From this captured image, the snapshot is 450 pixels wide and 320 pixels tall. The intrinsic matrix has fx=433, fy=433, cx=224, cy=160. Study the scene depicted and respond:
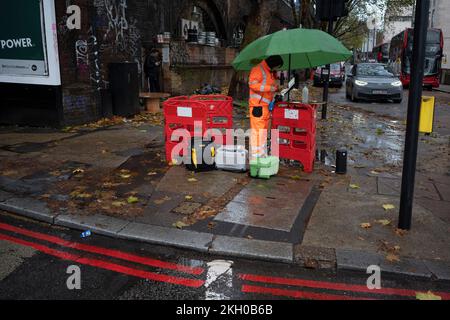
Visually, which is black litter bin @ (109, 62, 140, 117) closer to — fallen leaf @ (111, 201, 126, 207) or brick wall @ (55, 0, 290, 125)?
brick wall @ (55, 0, 290, 125)

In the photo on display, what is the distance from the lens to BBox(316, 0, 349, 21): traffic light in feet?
32.7

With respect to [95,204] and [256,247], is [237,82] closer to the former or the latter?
[95,204]

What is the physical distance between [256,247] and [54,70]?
24.7ft

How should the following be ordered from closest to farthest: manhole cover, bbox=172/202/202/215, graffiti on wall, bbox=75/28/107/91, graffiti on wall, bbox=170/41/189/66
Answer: manhole cover, bbox=172/202/202/215 → graffiti on wall, bbox=75/28/107/91 → graffiti on wall, bbox=170/41/189/66

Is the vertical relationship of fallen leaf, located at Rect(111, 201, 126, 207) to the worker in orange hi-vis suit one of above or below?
below

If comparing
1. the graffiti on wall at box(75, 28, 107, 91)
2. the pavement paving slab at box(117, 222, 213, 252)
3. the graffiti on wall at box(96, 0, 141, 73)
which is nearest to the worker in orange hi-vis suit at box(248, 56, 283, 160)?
the pavement paving slab at box(117, 222, 213, 252)

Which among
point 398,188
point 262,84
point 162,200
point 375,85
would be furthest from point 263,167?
point 375,85

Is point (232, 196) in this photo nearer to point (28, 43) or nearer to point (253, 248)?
point (253, 248)

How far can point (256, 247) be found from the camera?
4.18 meters

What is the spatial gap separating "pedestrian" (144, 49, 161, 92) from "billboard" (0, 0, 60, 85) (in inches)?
186

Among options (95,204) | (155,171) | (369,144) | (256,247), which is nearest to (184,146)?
(155,171)

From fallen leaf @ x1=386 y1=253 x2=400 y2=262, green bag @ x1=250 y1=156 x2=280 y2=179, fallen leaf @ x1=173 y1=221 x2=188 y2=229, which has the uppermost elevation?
green bag @ x1=250 y1=156 x2=280 y2=179

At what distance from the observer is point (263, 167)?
6309 millimetres

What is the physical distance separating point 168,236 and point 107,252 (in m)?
0.61
